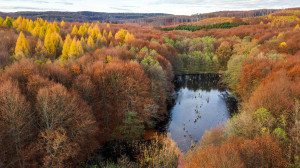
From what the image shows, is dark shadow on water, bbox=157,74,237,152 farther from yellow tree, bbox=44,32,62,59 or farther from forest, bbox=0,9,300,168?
yellow tree, bbox=44,32,62,59

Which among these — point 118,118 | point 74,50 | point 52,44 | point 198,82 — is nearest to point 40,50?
point 52,44

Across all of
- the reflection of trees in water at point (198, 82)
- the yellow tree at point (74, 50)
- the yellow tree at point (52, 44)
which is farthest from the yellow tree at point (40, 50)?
the reflection of trees in water at point (198, 82)

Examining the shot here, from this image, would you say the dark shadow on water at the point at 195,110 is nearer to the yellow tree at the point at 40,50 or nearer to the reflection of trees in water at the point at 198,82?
the reflection of trees in water at the point at 198,82

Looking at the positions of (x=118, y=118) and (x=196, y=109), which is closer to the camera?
(x=118, y=118)

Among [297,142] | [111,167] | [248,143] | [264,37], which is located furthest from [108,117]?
[264,37]

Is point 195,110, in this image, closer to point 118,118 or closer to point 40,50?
point 118,118

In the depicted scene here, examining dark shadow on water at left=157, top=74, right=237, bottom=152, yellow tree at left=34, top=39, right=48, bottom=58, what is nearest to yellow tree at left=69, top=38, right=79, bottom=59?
yellow tree at left=34, top=39, right=48, bottom=58

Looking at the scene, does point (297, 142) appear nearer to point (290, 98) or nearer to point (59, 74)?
point (290, 98)

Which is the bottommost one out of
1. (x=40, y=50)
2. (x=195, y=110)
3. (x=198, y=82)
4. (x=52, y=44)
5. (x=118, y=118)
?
(x=195, y=110)
